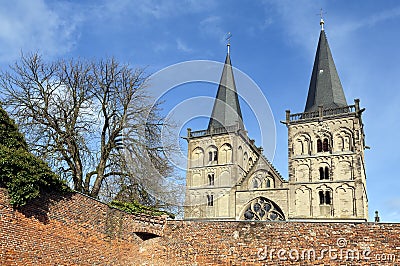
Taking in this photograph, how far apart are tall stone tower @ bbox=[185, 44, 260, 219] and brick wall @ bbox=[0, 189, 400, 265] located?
26625 mm

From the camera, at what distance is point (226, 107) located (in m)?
42.0

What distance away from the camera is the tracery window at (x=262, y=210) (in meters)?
36.5

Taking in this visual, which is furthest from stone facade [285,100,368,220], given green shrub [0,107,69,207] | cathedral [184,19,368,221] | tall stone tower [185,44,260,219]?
green shrub [0,107,69,207]

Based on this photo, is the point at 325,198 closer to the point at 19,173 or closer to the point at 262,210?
the point at 262,210

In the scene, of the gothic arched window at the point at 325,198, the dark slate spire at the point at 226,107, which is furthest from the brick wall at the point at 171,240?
the dark slate spire at the point at 226,107

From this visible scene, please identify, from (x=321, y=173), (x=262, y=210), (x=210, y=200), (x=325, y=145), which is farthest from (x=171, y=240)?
(x=210, y=200)

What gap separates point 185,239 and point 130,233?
1740 millimetres

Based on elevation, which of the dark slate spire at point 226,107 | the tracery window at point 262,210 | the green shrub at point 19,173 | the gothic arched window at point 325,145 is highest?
A: the dark slate spire at point 226,107

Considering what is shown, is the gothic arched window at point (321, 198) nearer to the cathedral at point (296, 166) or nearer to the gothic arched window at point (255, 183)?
the cathedral at point (296, 166)

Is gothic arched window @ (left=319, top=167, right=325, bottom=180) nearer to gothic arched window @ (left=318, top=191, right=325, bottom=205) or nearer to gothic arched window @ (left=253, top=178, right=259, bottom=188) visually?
gothic arched window @ (left=318, top=191, right=325, bottom=205)

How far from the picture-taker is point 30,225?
9.81 m

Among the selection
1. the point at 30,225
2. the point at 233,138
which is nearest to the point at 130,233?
the point at 30,225

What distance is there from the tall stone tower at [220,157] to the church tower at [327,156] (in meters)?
6.09

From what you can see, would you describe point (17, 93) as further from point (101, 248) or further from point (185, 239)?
point (185, 239)
